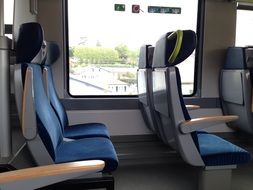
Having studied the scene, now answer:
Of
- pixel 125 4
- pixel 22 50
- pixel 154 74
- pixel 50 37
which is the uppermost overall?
pixel 125 4

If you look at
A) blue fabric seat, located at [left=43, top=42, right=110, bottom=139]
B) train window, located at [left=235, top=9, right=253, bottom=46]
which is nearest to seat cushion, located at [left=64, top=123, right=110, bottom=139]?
blue fabric seat, located at [left=43, top=42, right=110, bottom=139]

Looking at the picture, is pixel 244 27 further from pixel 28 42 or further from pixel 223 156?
pixel 28 42

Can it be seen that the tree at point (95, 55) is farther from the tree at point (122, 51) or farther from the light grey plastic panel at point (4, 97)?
the light grey plastic panel at point (4, 97)

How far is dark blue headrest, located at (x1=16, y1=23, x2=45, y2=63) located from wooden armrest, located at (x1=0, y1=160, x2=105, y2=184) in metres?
0.57

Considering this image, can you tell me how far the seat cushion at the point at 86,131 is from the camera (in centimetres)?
220

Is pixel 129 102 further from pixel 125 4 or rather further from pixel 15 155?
pixel 15 155

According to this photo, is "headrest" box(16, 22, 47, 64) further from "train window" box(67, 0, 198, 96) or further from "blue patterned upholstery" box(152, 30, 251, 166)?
"train window" box(67, 0, 198, 96)

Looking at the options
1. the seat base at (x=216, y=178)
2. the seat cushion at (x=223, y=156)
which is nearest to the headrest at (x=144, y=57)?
the seat cushion at (x=223, y=156)

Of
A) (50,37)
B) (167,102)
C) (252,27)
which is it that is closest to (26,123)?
(167,102)

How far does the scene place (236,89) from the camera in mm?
2682

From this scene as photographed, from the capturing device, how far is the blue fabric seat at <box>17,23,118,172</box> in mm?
1346

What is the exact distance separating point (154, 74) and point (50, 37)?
1.20 meters

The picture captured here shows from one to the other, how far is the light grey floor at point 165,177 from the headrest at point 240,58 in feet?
3.33

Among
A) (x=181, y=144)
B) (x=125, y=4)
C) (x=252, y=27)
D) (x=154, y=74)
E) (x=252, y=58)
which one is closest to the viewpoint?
(x=181, y=144)
